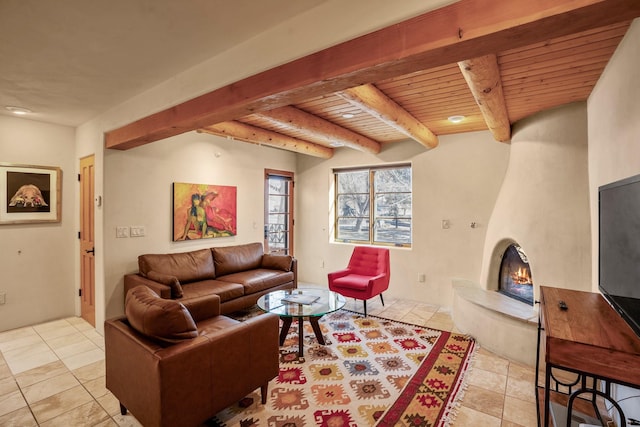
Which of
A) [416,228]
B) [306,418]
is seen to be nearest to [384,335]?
[306,418]

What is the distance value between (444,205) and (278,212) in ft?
9.47

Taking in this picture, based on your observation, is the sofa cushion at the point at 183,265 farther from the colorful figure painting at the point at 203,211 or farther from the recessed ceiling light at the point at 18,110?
the recessed ceiling light at the point at 18,110

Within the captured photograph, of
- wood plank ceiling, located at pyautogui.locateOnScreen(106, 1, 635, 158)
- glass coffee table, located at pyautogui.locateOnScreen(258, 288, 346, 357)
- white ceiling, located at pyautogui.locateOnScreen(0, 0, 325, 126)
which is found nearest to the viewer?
white ceiling, located at pyautogui.locateOnScreen(0, 0, 325, 126)

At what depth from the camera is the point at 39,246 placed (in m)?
3.78

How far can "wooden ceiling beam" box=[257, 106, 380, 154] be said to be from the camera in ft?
10.5

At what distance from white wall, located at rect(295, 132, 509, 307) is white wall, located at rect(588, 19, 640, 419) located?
5.38ft

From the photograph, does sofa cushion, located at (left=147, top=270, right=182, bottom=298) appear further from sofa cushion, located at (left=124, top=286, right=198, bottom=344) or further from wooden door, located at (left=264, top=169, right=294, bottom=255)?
wooden door, located at (left=264, top=169, right=294, bottom=255)

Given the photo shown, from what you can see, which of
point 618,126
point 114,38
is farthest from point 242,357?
point 618,126

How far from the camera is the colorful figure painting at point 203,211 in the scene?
A: 13.4ft

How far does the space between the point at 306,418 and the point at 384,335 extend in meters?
1.57

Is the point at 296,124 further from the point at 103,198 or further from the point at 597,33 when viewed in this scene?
the point at 597,33

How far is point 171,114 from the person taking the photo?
102 inches

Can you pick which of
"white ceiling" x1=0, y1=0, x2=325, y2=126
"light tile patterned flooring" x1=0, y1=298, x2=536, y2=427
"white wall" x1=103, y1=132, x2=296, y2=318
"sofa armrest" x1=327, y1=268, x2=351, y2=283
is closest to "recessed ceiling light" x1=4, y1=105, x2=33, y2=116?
"white ceiling" x1=0, y1=0, x2=325, y2=126

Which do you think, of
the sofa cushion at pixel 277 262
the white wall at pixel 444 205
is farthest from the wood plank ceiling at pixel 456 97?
the sofa cushion at pixel 277 262
